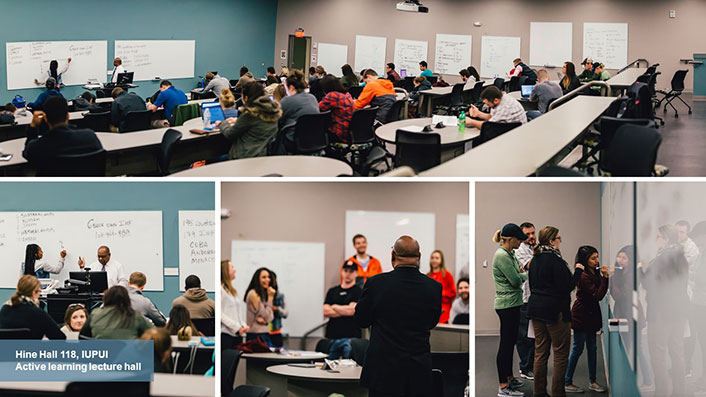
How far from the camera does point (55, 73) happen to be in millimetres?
13891

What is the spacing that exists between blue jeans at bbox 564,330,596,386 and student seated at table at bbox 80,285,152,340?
189 cm

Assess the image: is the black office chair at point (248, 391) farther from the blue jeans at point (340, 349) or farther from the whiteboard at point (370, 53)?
the whiteboard at point (370, 53)

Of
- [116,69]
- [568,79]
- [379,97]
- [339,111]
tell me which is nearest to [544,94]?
[568,79]

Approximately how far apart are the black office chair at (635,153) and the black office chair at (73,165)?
9.92ft

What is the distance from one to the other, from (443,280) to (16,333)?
2.00 m

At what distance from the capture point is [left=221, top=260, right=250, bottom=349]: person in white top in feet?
10.6

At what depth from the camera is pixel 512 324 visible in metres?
3.28

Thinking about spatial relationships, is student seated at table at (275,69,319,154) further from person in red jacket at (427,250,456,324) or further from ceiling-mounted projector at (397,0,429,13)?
ceiling-mounted projector at (397,0,429,13)

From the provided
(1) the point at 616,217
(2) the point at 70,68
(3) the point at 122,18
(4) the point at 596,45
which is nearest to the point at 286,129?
(1) the point at 616,217

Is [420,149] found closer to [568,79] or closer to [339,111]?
[339,111]

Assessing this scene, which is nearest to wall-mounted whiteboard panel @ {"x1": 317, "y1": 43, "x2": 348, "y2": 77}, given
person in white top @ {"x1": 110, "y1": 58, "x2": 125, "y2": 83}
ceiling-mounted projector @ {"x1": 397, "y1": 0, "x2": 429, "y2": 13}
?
ceiling-mounted projector @ {"x1": 397, "y1": 0, "x2": 429, "y2": 13}

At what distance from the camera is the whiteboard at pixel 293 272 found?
130 inches

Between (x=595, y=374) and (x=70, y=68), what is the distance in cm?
1365

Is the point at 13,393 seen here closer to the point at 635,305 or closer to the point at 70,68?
the point at 635,305
